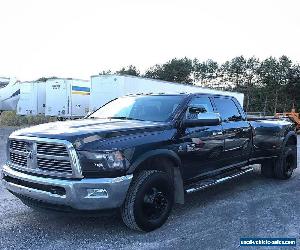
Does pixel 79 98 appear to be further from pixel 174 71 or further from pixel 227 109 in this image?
pixel 174 71

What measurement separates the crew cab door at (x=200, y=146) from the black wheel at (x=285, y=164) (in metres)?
2.45

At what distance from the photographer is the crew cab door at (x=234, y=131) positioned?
6.09m

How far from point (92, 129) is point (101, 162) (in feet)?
1.62

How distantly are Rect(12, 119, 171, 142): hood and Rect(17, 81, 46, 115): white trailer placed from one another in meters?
21.8

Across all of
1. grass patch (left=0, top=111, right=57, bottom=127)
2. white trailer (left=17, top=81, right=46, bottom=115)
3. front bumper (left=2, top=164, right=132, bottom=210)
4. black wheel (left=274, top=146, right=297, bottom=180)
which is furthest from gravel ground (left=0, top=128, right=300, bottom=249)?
grass patch (left=0, top=111, right=57, bottom=127)

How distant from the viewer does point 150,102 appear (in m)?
5.71

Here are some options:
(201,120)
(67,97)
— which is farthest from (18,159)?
(67,97)

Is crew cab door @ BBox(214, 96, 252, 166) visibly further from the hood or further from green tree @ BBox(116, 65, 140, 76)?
green tree @ BBox(116, 65, 140, 76)

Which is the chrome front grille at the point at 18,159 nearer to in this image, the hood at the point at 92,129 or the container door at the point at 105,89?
the hood at the point at 92,129

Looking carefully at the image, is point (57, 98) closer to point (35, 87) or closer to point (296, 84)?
point (35, 87)

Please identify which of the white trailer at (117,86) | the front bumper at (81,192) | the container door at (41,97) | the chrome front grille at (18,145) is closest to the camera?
the front bumper at (81,192)

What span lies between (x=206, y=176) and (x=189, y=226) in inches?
42.6

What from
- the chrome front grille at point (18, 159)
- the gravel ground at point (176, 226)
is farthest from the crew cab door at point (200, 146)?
the chrome front grille at point (18, 159)

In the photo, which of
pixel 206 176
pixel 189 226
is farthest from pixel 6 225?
pixel 206 176
